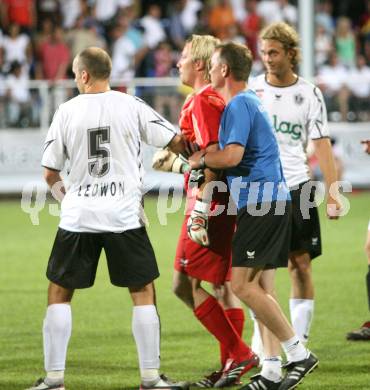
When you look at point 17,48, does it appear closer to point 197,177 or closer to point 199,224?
point 197,177

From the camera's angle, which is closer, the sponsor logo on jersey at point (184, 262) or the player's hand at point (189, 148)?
the player's hand at point (189, 148)

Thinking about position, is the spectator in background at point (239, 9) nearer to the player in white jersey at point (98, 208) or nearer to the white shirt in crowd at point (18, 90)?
the white shirt in crowd at point (18, 90)

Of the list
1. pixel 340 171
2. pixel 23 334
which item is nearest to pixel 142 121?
pixel 23 334

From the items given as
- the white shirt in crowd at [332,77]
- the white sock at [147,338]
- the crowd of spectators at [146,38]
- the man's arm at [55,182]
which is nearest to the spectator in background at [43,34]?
the crowd of spectators at [146,38]

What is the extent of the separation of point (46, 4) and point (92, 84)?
53.1 ft

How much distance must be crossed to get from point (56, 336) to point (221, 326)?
1084 mm

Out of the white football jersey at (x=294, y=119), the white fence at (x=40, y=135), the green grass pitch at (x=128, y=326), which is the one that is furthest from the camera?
the white fence at (x=40, y=135)

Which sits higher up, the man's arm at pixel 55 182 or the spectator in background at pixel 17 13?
the spectator in background at pixel 17 13

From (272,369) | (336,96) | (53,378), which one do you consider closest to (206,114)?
(272,369)

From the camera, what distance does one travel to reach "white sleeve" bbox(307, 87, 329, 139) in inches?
279

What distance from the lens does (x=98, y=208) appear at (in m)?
5.86

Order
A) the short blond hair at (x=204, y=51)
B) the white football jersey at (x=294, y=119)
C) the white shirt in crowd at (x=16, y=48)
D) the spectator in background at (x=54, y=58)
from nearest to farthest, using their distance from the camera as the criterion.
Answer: the short blond hair at (x=204, y=51)
the white football jersey at (x=294, y=119)
the spectator in background at (x=54, y=58)
the white shirt in crowd at (x=16, y=48)

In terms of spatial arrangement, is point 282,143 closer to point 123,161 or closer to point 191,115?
point 191,115

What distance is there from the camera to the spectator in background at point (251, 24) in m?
21.4
